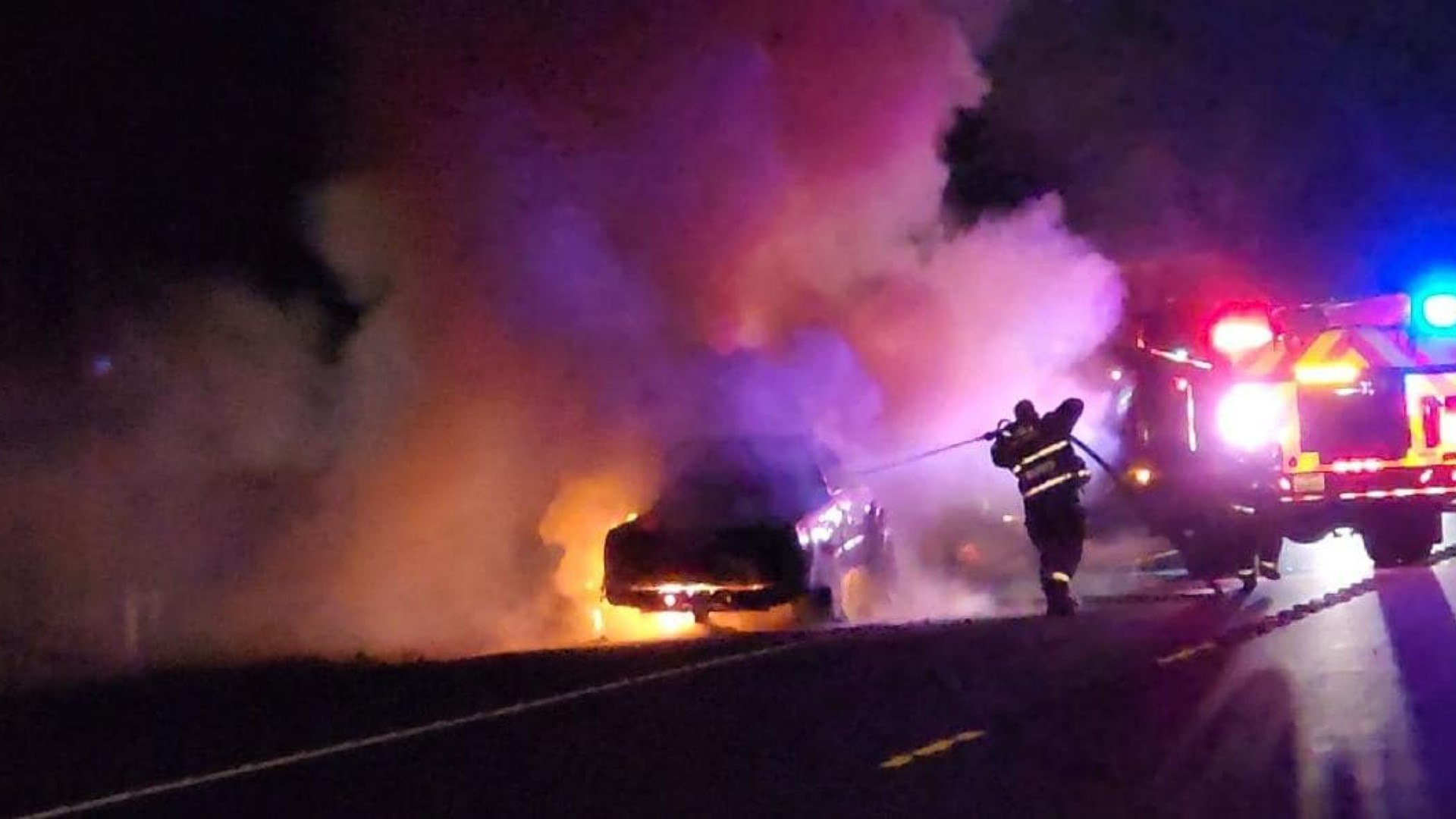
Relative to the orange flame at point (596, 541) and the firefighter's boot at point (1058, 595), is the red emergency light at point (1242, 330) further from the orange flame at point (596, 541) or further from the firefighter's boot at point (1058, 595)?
the orange flame at point (596, 541)

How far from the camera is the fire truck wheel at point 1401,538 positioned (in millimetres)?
17078

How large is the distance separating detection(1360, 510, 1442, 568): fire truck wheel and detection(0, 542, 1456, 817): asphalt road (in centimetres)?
447

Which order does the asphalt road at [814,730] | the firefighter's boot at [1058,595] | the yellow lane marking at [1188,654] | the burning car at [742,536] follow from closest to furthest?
1. the asphalt road at [814,730]
2. the yellow lane marking at [1188,654]
3. the firefighter's boot at [1058,595]
4. the burning car at [742,536]

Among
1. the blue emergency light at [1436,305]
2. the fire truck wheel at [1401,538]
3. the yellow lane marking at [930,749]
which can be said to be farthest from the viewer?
the fire truck wheel at [1401,538]

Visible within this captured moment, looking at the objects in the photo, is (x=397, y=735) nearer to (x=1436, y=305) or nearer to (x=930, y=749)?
(x=930, y=749)

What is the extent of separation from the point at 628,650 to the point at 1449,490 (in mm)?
7142

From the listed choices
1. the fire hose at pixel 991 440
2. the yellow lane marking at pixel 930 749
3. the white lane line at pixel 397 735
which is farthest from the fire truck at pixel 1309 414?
the yellow lane marking at pixel 930 749

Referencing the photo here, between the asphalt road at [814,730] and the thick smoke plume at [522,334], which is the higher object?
the thick smoke plume at [522,334]

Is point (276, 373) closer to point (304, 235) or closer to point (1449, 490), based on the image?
point (304, 235)

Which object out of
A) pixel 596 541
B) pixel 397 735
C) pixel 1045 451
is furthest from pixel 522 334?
pixel 397 735

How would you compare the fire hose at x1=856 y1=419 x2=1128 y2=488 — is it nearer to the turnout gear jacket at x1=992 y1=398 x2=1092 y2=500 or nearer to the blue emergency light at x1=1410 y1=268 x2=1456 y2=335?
the turnout gear jacket at x1=992 y1=398 x2=1092 y2=500

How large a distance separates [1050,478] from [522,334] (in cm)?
581

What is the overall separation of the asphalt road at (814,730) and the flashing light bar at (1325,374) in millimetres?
3435

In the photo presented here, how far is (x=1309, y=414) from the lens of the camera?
52.1 feet
